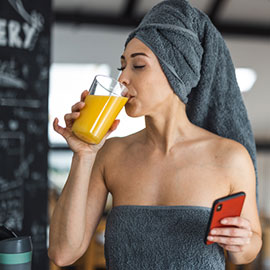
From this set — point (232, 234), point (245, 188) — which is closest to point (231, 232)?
point (232, 234)

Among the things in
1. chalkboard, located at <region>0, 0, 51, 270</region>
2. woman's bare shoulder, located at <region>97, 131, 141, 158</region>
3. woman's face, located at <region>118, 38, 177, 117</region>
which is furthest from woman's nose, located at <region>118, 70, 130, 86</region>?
chalkboard, located at <region>0, 0, 51, 270</region>

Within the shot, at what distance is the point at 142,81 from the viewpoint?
1.18 m

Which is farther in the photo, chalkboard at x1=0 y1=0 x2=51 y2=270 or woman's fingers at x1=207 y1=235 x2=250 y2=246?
chalkboard at x1=0 y1=0 x2=51 y2=270

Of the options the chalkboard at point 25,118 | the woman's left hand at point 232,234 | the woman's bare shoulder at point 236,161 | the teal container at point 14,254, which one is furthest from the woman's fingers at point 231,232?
the chalkboard at point 25,118

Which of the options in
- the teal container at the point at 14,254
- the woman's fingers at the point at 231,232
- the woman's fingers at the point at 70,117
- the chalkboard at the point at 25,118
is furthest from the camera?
the chalkboard at the point at 25,118

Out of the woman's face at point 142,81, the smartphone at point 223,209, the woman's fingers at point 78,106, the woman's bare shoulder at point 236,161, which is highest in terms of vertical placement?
the woman's face at point 142,81

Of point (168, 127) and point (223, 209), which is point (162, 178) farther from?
point (223, 209)

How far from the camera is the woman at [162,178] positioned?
1.19 metres

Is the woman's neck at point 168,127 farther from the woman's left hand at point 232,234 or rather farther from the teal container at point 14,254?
the teal container at point 14,254

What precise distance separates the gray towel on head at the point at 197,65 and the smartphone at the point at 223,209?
1.11 ft

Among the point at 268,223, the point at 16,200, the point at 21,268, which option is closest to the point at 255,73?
the point at 268,223

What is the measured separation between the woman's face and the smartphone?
1.04 ft

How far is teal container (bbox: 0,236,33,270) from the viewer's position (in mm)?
940

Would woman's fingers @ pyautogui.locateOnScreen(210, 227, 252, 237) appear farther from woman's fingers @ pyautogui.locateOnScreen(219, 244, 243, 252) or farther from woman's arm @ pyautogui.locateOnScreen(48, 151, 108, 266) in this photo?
woman's arm @ pyautogui.locateOnScreen(48, 151, 108, 266)
